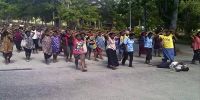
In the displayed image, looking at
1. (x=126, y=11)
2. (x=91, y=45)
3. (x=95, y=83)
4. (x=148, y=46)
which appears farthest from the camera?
(x=126, y=11)

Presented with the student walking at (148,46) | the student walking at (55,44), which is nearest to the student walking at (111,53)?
the student walking at (148,46)

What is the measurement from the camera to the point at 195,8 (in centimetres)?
3788

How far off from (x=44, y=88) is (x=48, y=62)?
22.1 ft

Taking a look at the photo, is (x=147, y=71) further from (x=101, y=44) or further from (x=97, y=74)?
(x=101, y=44)

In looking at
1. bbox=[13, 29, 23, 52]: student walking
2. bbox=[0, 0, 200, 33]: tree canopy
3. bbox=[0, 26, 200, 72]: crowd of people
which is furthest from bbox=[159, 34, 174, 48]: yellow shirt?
bbox=[0, 0, 200, 33]: tree canopy

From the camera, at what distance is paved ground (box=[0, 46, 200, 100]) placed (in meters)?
11.0

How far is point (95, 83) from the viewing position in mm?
13023

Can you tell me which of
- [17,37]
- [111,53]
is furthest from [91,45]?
[17,37]

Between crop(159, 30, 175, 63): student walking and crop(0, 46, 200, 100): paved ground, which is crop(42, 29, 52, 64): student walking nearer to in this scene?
crop(0, 46, 200, 100): paved ground

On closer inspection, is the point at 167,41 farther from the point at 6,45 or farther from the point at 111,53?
the point at 6,45

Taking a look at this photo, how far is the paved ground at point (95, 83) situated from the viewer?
11.0 m

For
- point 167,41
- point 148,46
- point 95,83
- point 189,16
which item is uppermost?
point 189,16

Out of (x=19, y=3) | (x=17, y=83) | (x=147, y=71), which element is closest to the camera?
(x=17, y=83)

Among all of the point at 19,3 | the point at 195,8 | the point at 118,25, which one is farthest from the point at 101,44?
the point at 19,3
